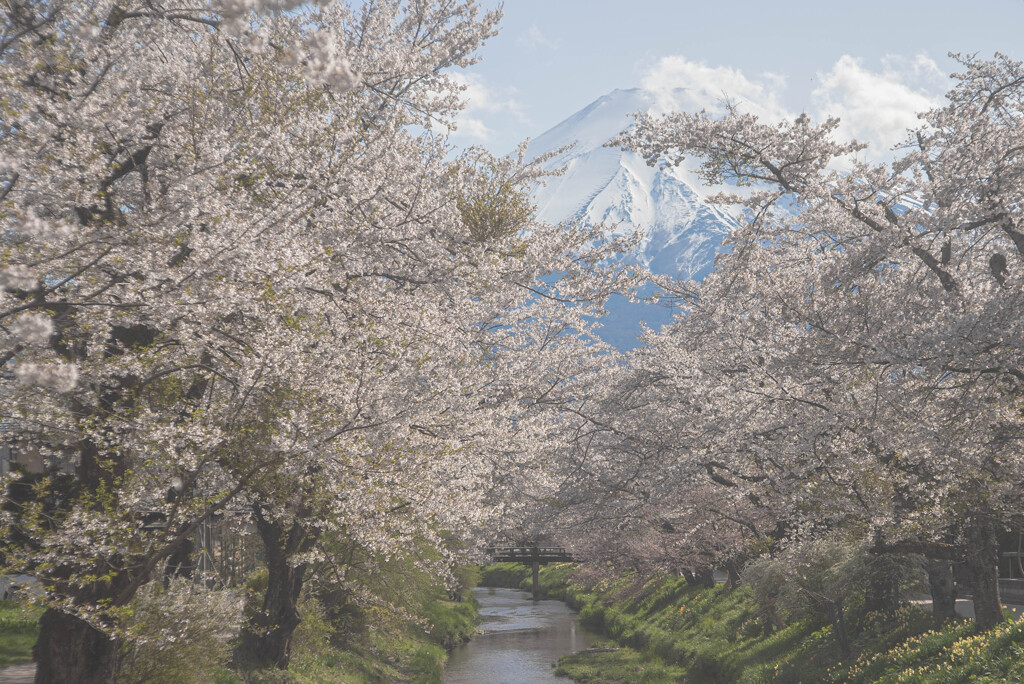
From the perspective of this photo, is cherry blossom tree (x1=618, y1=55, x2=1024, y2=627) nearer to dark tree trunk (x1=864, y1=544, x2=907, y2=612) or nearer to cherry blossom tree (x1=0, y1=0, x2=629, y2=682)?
dark tree trunk (x1=864, y1=544, x2=907, y2=612)

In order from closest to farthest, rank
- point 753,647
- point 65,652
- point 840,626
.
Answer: point 65,652, point 840,626, point 753,647

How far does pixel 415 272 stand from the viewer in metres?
11.5

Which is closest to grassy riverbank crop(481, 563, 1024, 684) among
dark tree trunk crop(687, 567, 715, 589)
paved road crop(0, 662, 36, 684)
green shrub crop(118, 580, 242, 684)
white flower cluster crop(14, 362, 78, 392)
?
dark tree trunk crop(687, 567, 715, 589)

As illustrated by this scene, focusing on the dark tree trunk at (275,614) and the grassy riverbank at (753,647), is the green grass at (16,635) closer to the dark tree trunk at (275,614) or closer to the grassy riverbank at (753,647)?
the dark tree trunk at (275,614)

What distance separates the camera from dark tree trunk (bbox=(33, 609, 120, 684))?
8.68 meters

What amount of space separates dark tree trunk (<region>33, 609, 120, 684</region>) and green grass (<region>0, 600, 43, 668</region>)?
5.99 metres

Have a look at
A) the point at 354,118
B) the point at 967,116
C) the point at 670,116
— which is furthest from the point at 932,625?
the point at 354,118

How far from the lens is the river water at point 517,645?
27312 millimetres

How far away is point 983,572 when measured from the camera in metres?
14.2

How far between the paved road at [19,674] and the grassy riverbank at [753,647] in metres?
14.2

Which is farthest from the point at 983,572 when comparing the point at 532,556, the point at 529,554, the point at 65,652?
the point at 529,554

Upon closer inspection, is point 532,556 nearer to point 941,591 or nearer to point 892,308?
point 941,591

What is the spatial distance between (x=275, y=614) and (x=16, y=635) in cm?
480

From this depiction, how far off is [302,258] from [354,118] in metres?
2.65
